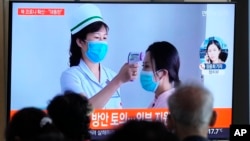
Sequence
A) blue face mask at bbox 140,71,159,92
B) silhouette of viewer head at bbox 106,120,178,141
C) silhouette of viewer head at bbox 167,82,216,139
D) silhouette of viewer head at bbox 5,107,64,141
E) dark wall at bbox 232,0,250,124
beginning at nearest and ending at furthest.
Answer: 1. silhouette of viewer head at bbox 106,120,178,141
2. silhouette of viewer head at bbox 5,107,64,141
3. silhouette of viewer head at bbox 167,82,216,139
4. blue face mask at bbox 140,71,159,92
5. dark wall at bbox 232,0,250,124

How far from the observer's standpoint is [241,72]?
4754mm

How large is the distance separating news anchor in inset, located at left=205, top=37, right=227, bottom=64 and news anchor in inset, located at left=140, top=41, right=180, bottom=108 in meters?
0.27

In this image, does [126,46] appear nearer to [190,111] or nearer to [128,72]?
[128,72]

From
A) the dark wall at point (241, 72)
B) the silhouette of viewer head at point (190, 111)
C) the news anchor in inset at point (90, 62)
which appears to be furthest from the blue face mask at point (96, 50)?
the silhouette of viewer head at point (190, 111)

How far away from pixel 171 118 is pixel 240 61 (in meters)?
2.78

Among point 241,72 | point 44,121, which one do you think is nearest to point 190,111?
point 44,121

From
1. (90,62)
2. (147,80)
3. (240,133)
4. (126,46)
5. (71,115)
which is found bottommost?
(240,133)

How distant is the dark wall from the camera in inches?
186

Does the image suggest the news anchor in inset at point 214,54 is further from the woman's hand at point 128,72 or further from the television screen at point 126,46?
the woman's hand at point 128,72

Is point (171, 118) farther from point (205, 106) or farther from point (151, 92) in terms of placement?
point (151, 92)

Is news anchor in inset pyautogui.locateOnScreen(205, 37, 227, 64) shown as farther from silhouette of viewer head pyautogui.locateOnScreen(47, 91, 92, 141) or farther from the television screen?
silhouette of viewer head pyautogui.locateOnScreen(47, 91, 92, 141)

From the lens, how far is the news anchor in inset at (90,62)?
165 inches

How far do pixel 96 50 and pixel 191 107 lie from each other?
2.20 metres

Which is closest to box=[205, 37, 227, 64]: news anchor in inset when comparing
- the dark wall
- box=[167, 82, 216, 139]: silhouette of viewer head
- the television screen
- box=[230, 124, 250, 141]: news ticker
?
the television screen
